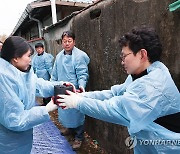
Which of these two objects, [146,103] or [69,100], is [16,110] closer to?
[69,100]

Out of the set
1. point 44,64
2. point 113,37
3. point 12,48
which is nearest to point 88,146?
point 113,37

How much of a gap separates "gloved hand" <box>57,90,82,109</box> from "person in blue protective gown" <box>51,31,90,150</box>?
2142mm

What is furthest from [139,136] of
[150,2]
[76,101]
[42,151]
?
[42,151]

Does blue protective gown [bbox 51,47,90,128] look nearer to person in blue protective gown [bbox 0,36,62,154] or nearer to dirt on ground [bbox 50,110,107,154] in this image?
dirt on ground [bbox 50,110,107,154]

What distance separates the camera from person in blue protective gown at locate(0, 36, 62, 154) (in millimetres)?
2139

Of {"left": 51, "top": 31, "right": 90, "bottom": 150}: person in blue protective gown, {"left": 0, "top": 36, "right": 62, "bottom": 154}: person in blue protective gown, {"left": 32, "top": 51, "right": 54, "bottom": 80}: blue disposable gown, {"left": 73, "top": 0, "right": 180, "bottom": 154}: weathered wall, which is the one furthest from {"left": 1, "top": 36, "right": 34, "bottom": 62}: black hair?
{"left": 32, "top": 51, "right": 54, "bottom": 80}: blue disposable gown

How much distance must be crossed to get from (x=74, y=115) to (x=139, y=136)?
2.77 meters

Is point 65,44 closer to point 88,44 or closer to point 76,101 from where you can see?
point 88,44

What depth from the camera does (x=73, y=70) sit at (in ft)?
14.9

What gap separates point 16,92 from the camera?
2.24 meters

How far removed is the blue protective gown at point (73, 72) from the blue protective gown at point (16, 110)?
2.00m

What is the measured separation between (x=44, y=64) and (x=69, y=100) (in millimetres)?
5818

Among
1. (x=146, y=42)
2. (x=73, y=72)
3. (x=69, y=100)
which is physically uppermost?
(x=146, y=42)

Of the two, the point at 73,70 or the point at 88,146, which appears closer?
the point at 73,70
